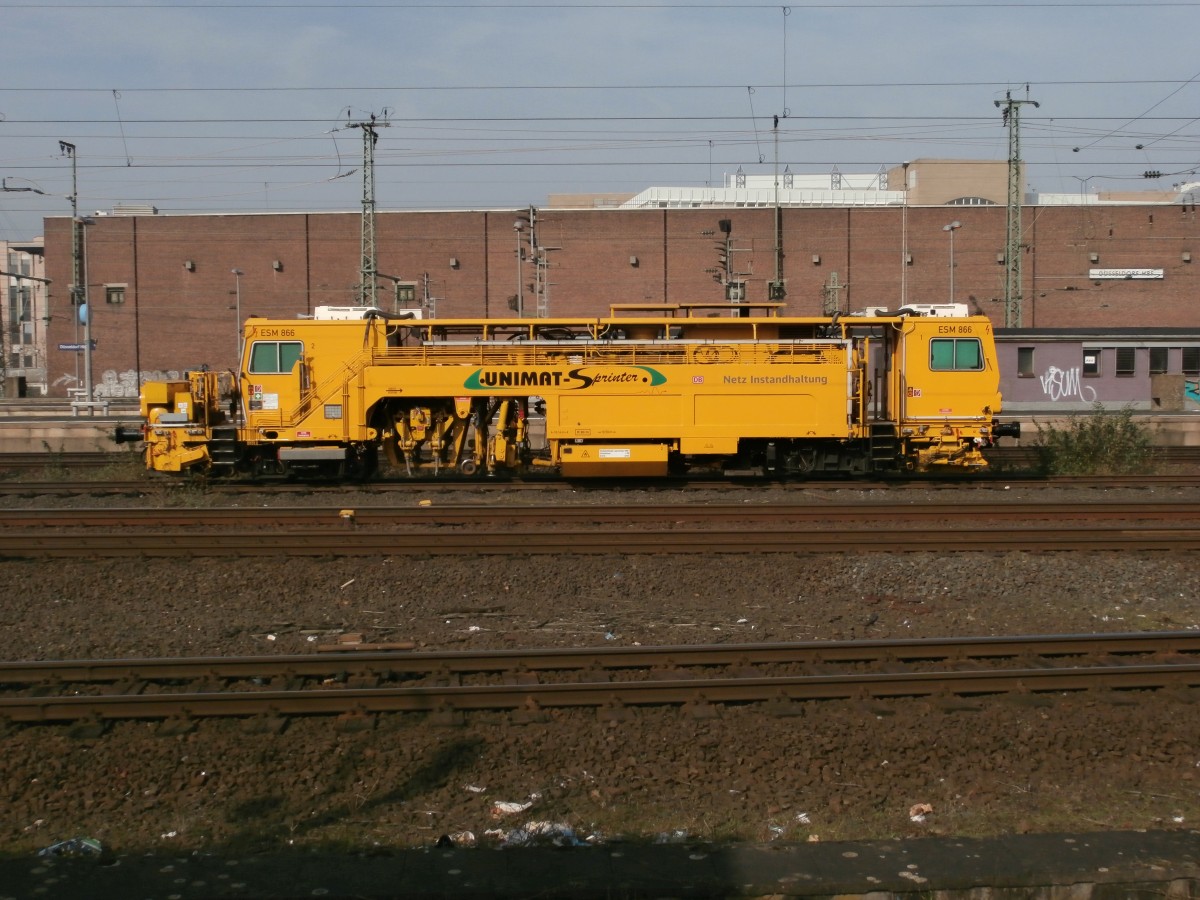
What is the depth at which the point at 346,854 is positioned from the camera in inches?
206

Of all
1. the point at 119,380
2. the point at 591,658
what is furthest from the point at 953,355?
the point at 119,380

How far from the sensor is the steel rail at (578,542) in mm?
12609

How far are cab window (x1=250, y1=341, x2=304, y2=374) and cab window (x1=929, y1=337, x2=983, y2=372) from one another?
37.9 feet

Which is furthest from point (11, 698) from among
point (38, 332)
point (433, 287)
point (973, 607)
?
point (38, 332)

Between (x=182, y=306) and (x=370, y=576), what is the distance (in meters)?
56.0

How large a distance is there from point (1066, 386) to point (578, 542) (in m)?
29.7

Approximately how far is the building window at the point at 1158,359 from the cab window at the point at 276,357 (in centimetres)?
3129

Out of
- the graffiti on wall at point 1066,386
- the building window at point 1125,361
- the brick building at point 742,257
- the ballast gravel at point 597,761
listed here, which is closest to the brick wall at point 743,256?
the brick building at point 742,257

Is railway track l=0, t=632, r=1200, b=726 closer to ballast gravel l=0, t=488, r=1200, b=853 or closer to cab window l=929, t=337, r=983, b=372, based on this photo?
ballast gravel l=0, t=488, r=1200, b=853

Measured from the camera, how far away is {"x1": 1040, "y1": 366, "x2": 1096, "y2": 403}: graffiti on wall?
36812 mm

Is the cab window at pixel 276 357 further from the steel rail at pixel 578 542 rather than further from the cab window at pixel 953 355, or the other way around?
the cab window at pixel 953 355

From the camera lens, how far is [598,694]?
7.36m

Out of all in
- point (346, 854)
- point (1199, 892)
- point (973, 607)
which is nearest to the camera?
point (1199, 892)

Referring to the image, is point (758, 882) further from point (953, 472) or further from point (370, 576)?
point (953, 472)
